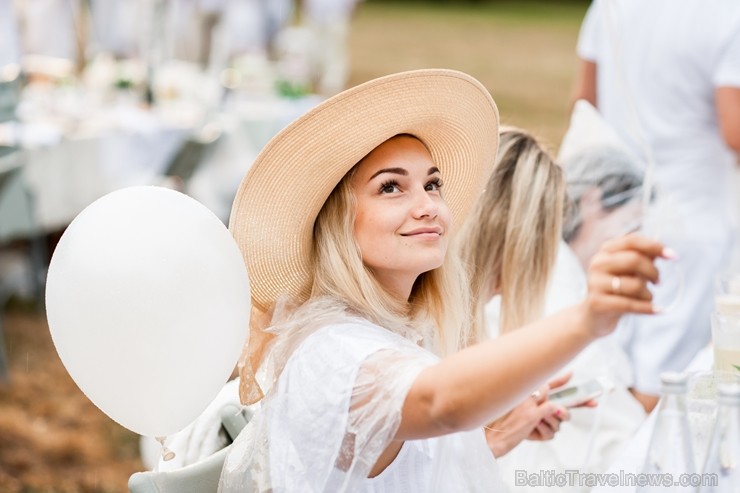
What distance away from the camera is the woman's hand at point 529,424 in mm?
1881

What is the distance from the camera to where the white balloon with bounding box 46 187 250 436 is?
4.57ft

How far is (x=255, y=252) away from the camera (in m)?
1.65

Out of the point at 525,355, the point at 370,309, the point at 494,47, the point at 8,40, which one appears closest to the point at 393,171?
the point at 370,309

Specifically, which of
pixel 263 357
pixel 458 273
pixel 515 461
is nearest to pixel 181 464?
pixel 263 357

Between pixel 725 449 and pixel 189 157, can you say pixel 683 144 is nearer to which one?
pixel 725 449

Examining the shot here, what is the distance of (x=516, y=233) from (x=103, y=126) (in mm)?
3748

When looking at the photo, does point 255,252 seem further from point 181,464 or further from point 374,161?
point 181,464

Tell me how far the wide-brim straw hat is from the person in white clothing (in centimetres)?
116

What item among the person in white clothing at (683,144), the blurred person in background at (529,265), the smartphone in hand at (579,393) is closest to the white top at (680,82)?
the person in white clothing at (683,144)

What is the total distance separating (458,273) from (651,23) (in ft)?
4.30

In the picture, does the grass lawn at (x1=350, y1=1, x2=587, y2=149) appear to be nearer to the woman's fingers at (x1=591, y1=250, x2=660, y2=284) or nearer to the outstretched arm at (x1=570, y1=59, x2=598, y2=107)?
the outstretched arm at (x1=570, y1=59, x2=598, y2=107)

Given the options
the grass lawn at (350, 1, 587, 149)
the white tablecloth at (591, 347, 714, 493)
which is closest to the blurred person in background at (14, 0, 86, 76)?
the grass lawn at (350, 1, 587, 149)

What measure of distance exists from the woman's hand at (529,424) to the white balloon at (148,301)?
634 mm

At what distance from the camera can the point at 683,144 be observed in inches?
111
